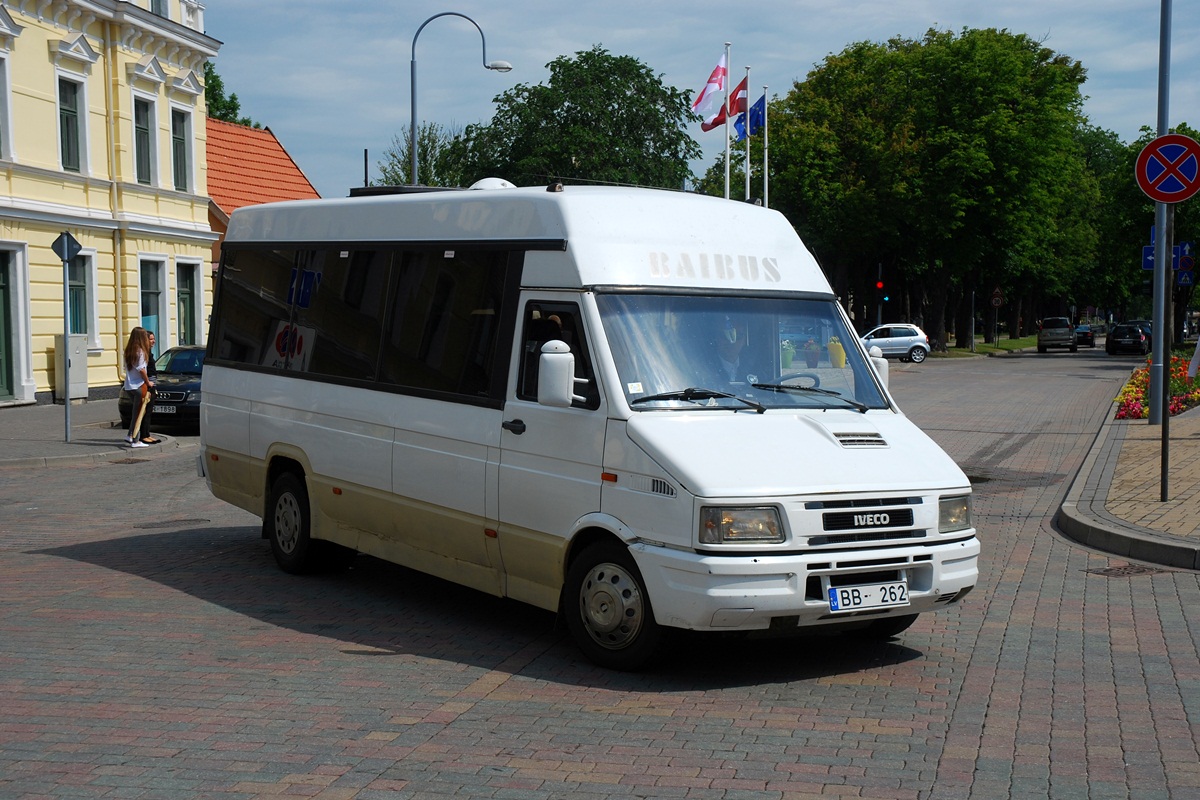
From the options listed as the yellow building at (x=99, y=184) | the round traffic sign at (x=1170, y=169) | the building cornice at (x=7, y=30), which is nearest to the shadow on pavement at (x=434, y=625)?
the round traffic sign at (x=1170, y=169)

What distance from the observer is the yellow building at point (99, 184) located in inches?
1113

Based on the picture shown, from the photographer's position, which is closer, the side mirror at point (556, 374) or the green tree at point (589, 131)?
the side mirror at point (556, 374)

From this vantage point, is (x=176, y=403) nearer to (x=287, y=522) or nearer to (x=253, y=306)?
(x=253, y=306)

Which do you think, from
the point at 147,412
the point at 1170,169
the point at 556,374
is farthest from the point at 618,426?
the point at 147,412

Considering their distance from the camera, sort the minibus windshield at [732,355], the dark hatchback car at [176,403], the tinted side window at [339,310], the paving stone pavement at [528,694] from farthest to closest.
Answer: the dark hatchback car at [176,403]
the tinted side window at [339,310]
the minibus windshield at [732,355]
the paving stone pavement at [528,694]

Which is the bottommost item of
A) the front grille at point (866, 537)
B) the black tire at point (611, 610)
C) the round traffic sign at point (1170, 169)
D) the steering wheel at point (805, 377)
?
the black tire at point (611, 610)

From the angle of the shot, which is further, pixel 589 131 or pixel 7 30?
pixel 589 131

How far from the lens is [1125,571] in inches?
409

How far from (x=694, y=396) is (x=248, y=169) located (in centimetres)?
3982

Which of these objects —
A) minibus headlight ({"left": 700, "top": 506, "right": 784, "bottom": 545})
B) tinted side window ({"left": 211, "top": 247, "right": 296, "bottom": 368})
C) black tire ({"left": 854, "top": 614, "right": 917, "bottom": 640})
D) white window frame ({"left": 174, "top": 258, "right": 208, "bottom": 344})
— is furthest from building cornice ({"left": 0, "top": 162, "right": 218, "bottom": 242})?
minibus headlight ({"left": 700, "top": 506, "right": 784, "bottom": 545})

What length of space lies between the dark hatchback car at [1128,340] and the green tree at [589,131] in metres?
21.7

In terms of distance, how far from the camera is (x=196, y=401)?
23.1 m

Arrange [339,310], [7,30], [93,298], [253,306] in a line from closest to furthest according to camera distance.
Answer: [339,310]
[253,306]
[7,30]
[93,298]

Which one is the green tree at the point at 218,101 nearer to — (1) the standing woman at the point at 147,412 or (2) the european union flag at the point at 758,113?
(2) the european union flag at the point at 758,113
